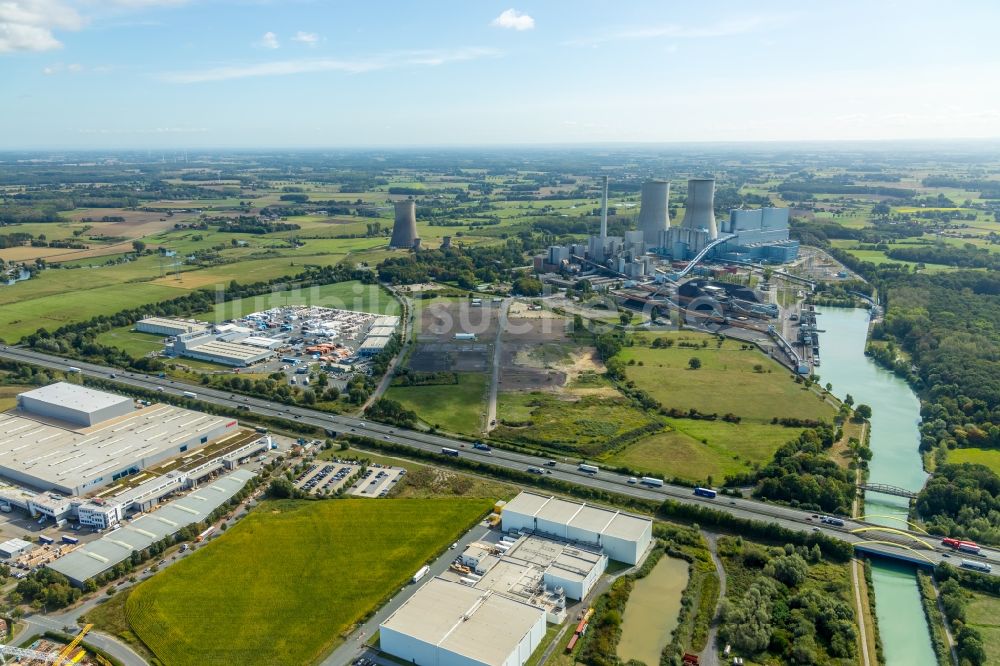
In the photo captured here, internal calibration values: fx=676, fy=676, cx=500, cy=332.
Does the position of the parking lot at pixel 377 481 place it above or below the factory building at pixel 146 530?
below

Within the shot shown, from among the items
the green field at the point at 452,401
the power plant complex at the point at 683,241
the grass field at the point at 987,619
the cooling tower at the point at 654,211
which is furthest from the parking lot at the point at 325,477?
the cooling tower at the point at 654,211

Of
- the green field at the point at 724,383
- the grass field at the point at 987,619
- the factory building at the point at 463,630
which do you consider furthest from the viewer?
the green field at the point at 724,383

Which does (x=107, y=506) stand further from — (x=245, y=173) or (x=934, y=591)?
(x=245, y=173)

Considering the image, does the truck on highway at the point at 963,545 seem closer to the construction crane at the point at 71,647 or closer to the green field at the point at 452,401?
the green field at the point at 452,401

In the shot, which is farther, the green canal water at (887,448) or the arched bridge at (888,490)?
the arched bridge at (888,490)

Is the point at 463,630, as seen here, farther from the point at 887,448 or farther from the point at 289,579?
the point at 887,448

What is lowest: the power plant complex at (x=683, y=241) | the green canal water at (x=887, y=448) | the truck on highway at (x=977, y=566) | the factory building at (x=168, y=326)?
the green canal water at (x=887, y=448)

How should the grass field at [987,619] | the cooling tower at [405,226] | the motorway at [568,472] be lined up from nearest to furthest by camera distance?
the grass field at [987,619]
the motorway at [568,472]
the cooling tower at [405,226]
